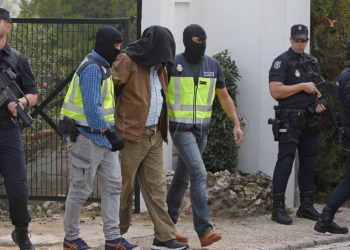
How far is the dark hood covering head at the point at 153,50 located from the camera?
21.8ft

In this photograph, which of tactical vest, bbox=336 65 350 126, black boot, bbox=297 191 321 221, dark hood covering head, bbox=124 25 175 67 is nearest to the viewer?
dark hood covering head, bbox=124 25 175 67

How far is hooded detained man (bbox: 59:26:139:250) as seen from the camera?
6.19 m

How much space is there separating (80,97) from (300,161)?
316 centimetres

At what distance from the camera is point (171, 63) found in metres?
6.75

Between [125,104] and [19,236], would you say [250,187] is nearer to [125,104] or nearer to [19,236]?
[125,104]

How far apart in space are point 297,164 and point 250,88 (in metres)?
1.03

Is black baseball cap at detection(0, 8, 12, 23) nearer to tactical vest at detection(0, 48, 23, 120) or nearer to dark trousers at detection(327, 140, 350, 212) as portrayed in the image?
tactical vest at detection(0, 48, 23, 120)

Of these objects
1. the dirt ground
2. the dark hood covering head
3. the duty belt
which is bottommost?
the dirt ground

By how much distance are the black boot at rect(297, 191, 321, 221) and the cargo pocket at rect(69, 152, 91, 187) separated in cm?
307

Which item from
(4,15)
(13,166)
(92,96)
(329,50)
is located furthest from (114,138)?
(329,50)

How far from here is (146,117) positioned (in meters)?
6.69

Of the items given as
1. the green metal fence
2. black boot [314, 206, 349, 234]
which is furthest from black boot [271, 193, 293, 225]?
the green metal fence

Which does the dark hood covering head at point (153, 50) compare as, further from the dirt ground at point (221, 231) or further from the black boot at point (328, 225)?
the black boot at point (328, 225)

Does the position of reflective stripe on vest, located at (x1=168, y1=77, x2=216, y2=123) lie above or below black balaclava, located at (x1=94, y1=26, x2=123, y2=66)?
below
